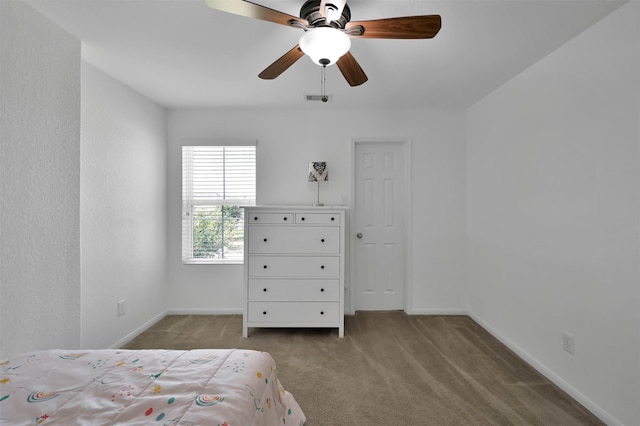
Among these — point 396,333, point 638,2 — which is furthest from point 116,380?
point 638,2

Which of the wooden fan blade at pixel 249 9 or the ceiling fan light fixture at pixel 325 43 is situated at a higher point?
the wooden fan blade at pixel 249 9

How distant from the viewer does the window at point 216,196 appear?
3805 millimetres

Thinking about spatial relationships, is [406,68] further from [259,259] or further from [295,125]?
[259,259]

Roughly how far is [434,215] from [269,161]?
2.12 m

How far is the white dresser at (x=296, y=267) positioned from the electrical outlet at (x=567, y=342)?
1.80 meters

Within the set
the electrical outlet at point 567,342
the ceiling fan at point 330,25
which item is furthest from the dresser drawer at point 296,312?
the ceiling fan at point 330,25

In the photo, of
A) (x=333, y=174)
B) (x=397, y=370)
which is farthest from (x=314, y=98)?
(x=397, y=370)

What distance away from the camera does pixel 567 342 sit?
2.22 metres

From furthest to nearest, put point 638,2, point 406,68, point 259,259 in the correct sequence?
point 259,259 < point 406,68 < point 638,2

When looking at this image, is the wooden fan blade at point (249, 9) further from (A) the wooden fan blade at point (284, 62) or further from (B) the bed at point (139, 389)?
(B) the bed at point (139, 389)

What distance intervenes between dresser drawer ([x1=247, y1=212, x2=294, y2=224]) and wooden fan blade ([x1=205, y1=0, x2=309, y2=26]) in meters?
1.92

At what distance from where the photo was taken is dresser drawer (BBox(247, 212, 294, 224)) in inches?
125

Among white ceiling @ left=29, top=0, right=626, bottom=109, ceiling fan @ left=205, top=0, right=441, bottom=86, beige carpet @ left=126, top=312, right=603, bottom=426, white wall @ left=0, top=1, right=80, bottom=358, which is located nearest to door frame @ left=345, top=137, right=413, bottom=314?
beige carpet @ left=126, top=312, right=603, bottom=426

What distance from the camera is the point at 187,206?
150 inches
